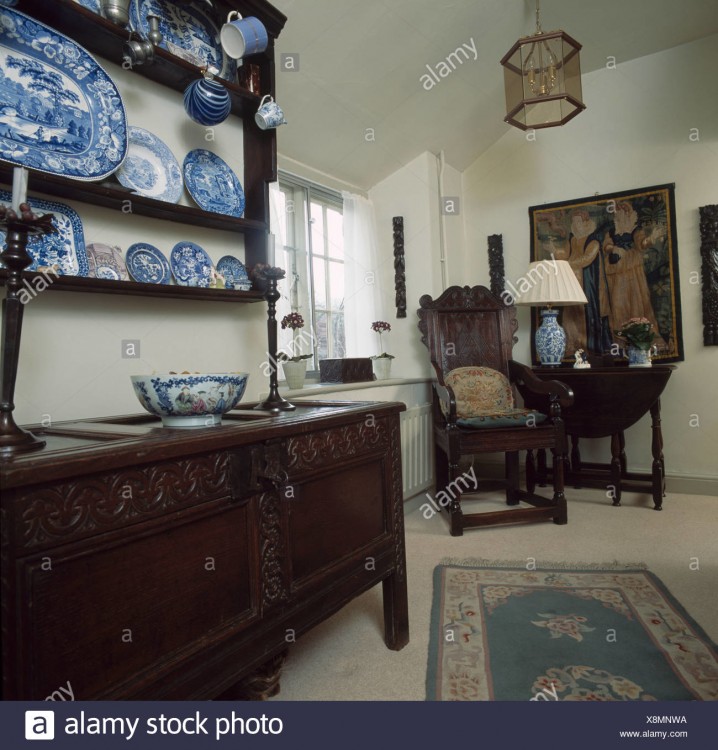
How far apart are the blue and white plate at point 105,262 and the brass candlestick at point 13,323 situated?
420 millimetres

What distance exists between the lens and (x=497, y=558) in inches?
94.4

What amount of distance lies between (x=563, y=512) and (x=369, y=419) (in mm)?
1804

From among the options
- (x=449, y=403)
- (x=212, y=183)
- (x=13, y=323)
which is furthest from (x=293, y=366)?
(x=13, y=323)

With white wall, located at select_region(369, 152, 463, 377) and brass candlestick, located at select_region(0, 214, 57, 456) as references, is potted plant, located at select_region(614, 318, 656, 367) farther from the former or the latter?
brass candlestick, located at select_region(0, 214, 57, 456)

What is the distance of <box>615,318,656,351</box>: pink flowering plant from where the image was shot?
3217mm

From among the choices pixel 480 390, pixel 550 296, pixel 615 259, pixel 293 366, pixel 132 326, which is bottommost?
pixel 480 390

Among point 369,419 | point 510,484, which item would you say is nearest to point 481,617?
point 369,419

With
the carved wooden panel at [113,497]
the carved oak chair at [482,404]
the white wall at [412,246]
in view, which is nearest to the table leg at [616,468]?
the carved oak chair at [482,404]

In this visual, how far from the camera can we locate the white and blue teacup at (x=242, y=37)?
163 cm

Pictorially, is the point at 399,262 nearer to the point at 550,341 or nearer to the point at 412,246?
the point at 412,246

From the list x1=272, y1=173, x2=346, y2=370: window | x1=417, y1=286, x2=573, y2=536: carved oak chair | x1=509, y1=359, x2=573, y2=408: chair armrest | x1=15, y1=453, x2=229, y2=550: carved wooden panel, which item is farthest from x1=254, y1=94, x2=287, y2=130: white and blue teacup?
x1=509, y1=359, x2=573, y2=408: chair armrest

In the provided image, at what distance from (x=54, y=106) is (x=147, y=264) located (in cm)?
45

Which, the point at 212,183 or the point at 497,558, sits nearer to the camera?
the point at 212,183

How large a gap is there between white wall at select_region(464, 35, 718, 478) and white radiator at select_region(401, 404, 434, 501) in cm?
106
